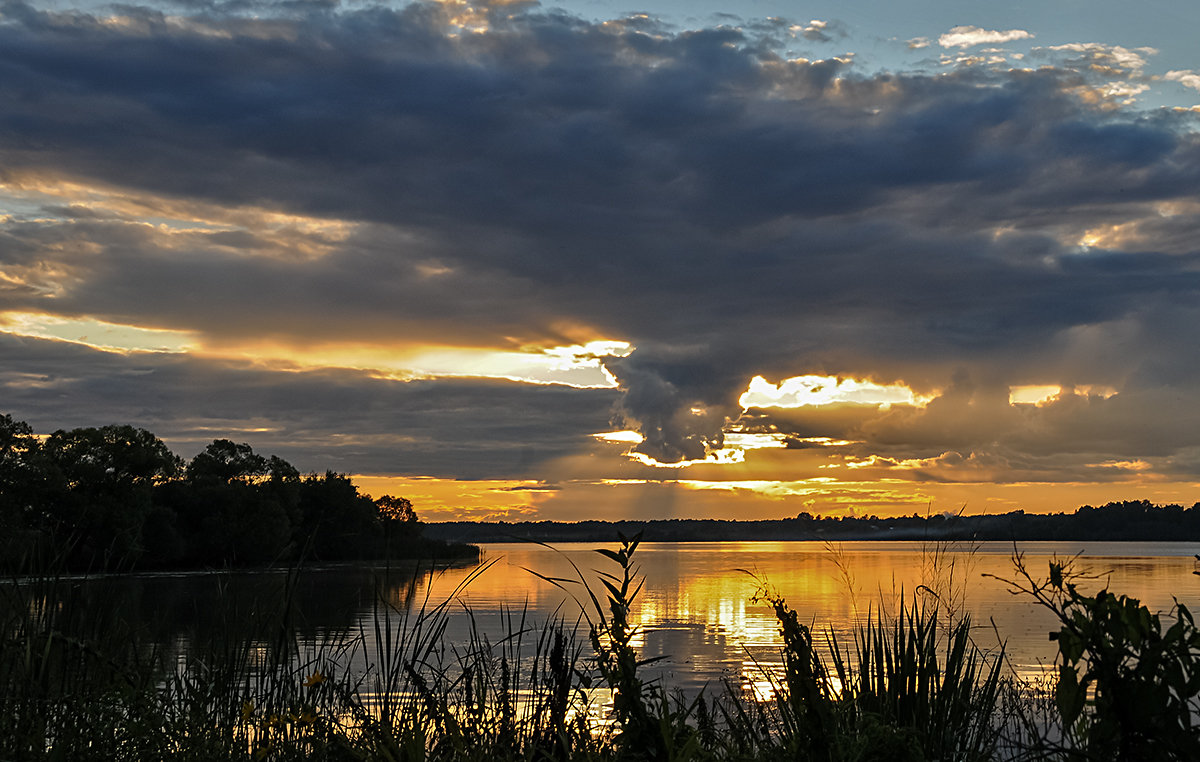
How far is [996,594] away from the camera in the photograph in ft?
216

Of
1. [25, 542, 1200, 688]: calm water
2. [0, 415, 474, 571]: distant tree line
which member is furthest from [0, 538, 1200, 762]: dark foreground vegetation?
[0, 415, 474, 571]: distant tree line

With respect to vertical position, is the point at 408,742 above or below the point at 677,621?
above

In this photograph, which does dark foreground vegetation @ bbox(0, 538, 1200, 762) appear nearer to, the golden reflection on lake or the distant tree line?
the golden reflection on lake

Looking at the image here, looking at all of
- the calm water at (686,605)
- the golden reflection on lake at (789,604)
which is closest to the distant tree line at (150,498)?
the calm water at (686,605)

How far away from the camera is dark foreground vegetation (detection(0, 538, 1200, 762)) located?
Answer: 3.49 meters

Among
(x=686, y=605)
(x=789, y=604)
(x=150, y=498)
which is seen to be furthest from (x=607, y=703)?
(x=150, y=498)

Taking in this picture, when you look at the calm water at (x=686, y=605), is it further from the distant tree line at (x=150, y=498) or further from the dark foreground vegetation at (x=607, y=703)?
the distant tree line at (x=150, y=498)

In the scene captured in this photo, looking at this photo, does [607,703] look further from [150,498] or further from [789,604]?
[150,498]

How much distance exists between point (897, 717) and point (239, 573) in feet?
13.8

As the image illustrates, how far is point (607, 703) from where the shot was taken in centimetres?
626

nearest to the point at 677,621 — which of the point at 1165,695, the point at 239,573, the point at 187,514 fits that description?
the point at 239,573

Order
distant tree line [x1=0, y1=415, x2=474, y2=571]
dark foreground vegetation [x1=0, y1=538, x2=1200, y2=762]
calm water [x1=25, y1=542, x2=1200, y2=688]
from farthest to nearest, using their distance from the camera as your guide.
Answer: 1. distant tree line [x1=0, y1=415, x2=474, y2=571]
2. calm water [x1=25, y1=542, x2=1200, y2=688]
3. dark foreground vegetation [x1=0, y1=538, x2=1200, y2=762]

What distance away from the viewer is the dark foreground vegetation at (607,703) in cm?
349

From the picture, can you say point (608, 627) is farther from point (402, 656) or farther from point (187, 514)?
point (187, 514)
